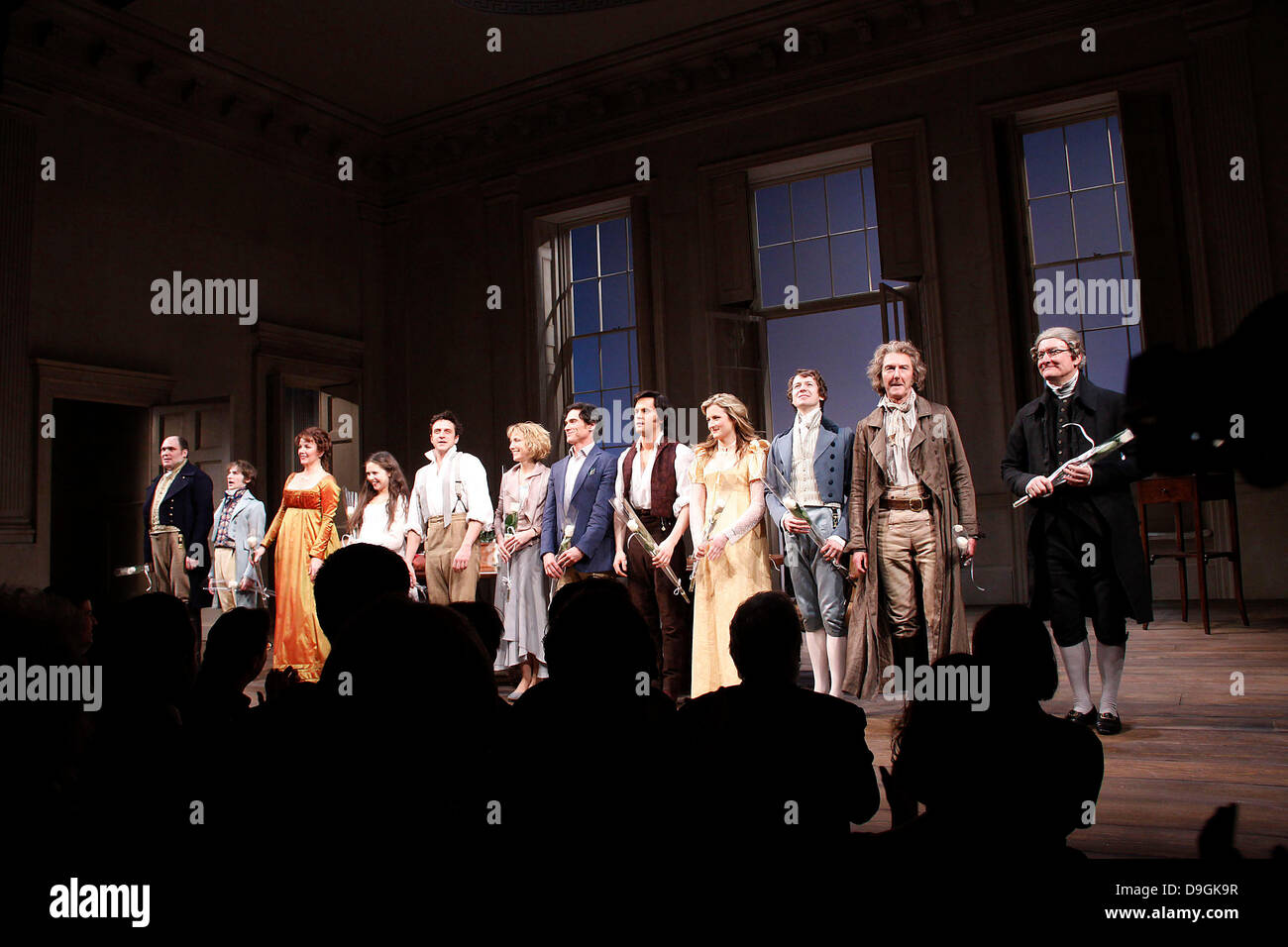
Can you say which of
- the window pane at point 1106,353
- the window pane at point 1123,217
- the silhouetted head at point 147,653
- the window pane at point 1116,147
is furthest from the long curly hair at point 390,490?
the window pane at point 1116,147

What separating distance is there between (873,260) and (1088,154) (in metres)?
1.91

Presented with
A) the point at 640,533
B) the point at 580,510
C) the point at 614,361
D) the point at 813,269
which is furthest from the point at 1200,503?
the point at 614,361

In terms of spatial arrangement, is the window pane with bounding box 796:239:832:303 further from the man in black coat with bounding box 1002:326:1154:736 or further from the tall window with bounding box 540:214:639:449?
the man in black coat with bounding box 1002:326:1154:736

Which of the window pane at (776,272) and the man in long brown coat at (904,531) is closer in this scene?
the man in long brown coat at (904,531)

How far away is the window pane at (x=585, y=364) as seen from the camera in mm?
9719

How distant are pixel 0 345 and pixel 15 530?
1448 mm

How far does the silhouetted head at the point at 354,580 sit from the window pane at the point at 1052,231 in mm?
7162

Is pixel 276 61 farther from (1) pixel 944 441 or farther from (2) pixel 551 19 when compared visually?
(1) pixel 944 441

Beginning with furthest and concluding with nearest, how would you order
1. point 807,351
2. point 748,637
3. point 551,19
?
1. point 807,351
2. point 551,19
3. point 748,637

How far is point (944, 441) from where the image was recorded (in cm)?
388

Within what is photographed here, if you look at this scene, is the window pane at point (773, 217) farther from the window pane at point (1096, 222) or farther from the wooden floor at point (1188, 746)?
the wooden floor at point (1188, 746)

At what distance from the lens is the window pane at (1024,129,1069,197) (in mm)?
7750

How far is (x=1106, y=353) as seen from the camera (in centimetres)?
758
